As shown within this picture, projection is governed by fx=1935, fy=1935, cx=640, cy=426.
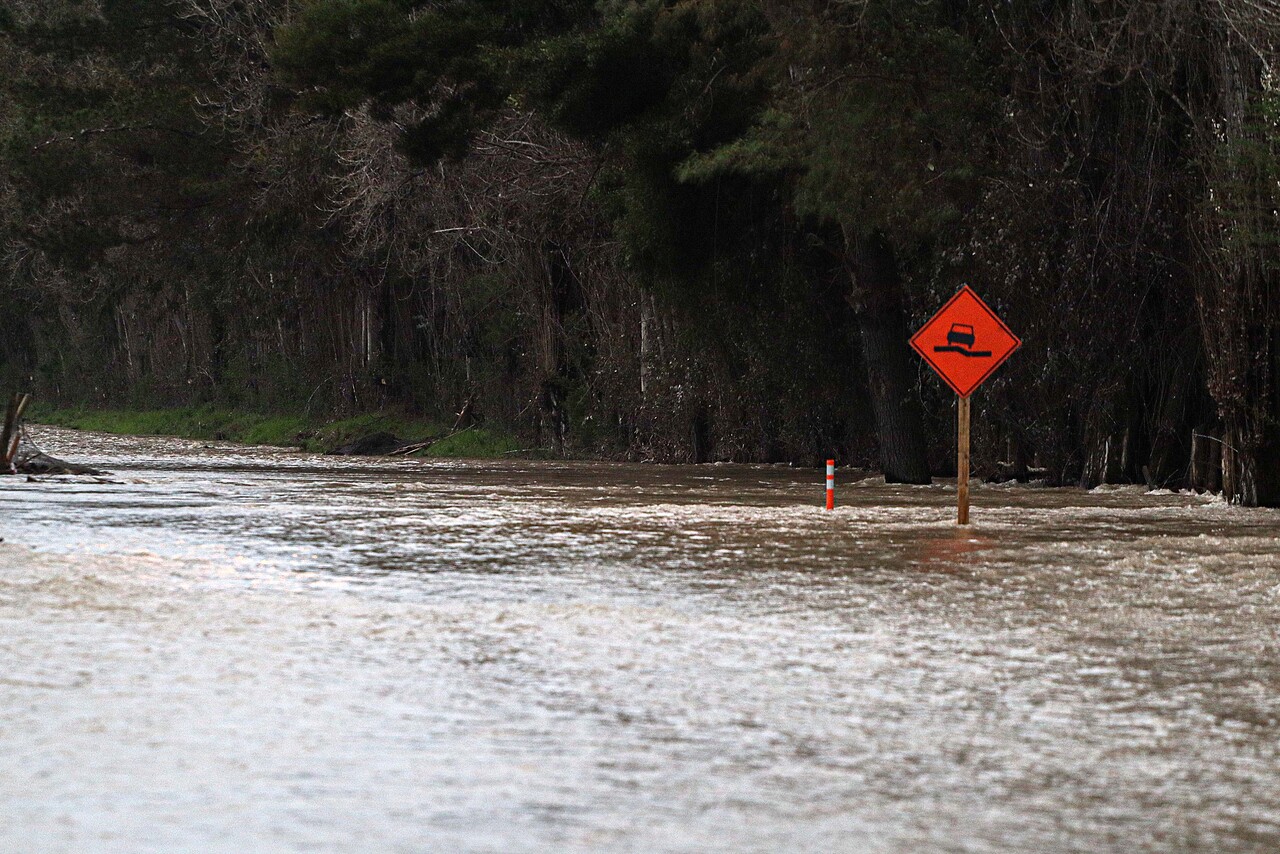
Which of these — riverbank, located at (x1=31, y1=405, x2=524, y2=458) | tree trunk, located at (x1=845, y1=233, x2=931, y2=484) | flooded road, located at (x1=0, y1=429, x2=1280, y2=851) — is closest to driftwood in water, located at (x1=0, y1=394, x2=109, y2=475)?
flooded road, located at (x1=0, y1=429, x2=1280, y2=851)

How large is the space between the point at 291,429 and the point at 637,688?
1650 inches

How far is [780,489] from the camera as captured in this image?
26.6 metres

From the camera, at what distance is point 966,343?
2038 cm

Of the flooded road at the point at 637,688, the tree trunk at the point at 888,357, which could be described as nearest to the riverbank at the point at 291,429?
the tree trunk at the point at 888,357

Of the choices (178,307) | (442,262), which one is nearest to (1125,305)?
(442,262)

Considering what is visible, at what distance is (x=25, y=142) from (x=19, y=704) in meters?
38.5

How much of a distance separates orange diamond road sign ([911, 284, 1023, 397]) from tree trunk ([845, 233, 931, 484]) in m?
8.45

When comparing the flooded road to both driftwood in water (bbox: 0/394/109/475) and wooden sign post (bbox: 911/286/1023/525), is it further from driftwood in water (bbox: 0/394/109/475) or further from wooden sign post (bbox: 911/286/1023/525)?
driftwood in water (bbox: 0/394/109/475)

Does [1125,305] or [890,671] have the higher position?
[1125,305]

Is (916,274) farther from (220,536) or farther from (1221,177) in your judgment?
(220,536)

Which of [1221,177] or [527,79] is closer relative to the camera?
[1221,177]

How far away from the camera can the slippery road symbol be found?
66.6ft

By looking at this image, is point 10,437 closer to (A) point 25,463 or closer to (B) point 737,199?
(A) point 25,463

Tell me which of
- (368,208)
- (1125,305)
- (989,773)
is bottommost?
(989,773)
